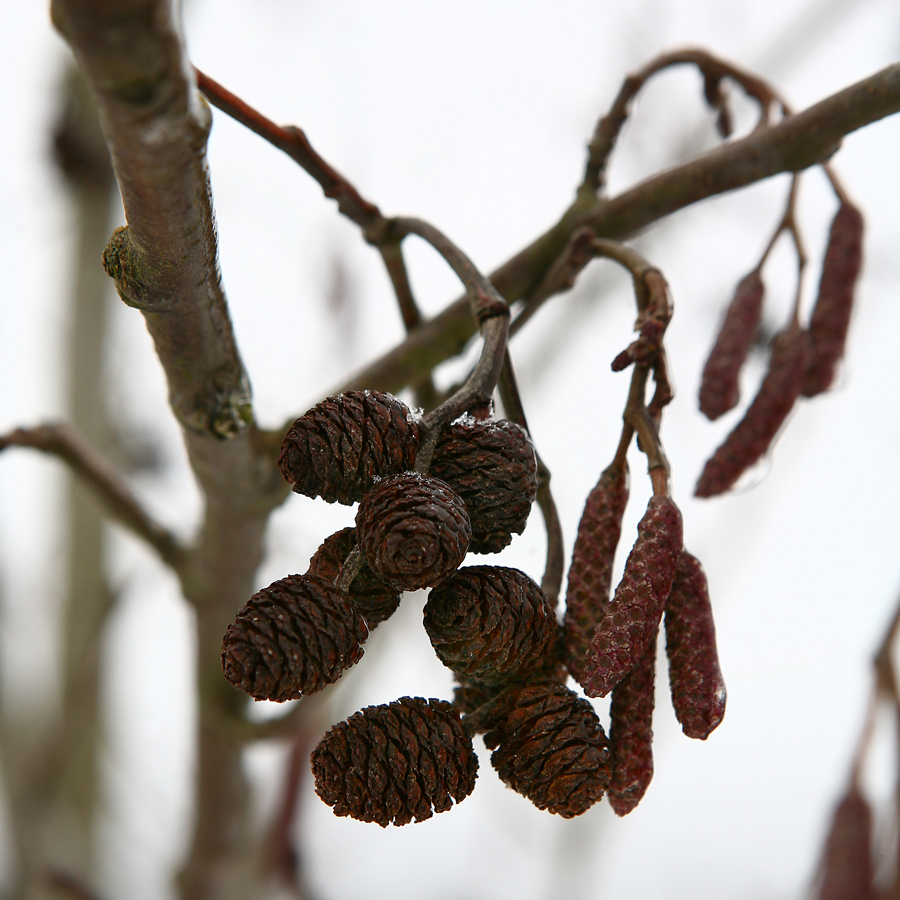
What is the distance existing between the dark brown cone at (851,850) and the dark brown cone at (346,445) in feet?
2.72

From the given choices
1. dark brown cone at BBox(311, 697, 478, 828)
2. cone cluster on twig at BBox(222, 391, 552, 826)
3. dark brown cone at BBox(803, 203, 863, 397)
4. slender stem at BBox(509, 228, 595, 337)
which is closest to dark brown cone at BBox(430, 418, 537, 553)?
cone cluster on twig at BBox(222, 391, 552, 826)

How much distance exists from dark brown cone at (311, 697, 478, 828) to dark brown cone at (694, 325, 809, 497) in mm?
371

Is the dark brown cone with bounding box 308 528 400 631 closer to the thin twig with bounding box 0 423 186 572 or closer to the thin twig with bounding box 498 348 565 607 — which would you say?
the thin twig with bounding box 498 348 565 607

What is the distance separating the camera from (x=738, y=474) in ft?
2.23

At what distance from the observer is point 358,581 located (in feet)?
1.41

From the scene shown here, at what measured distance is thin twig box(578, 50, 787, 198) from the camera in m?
0.76

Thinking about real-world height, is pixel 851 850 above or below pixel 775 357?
below

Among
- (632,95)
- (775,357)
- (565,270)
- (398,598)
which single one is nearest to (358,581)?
(398,598)

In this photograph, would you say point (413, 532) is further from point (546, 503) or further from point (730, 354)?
point (730, 354)

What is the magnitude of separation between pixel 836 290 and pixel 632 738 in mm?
473

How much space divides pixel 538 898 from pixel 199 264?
1.96 m

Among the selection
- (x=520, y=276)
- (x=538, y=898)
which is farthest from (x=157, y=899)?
(x=520, y=276)

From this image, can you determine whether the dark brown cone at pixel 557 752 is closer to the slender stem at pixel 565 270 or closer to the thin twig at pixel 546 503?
the thin twig at pixel 546 503

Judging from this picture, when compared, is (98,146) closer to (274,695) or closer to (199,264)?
(199,264)
